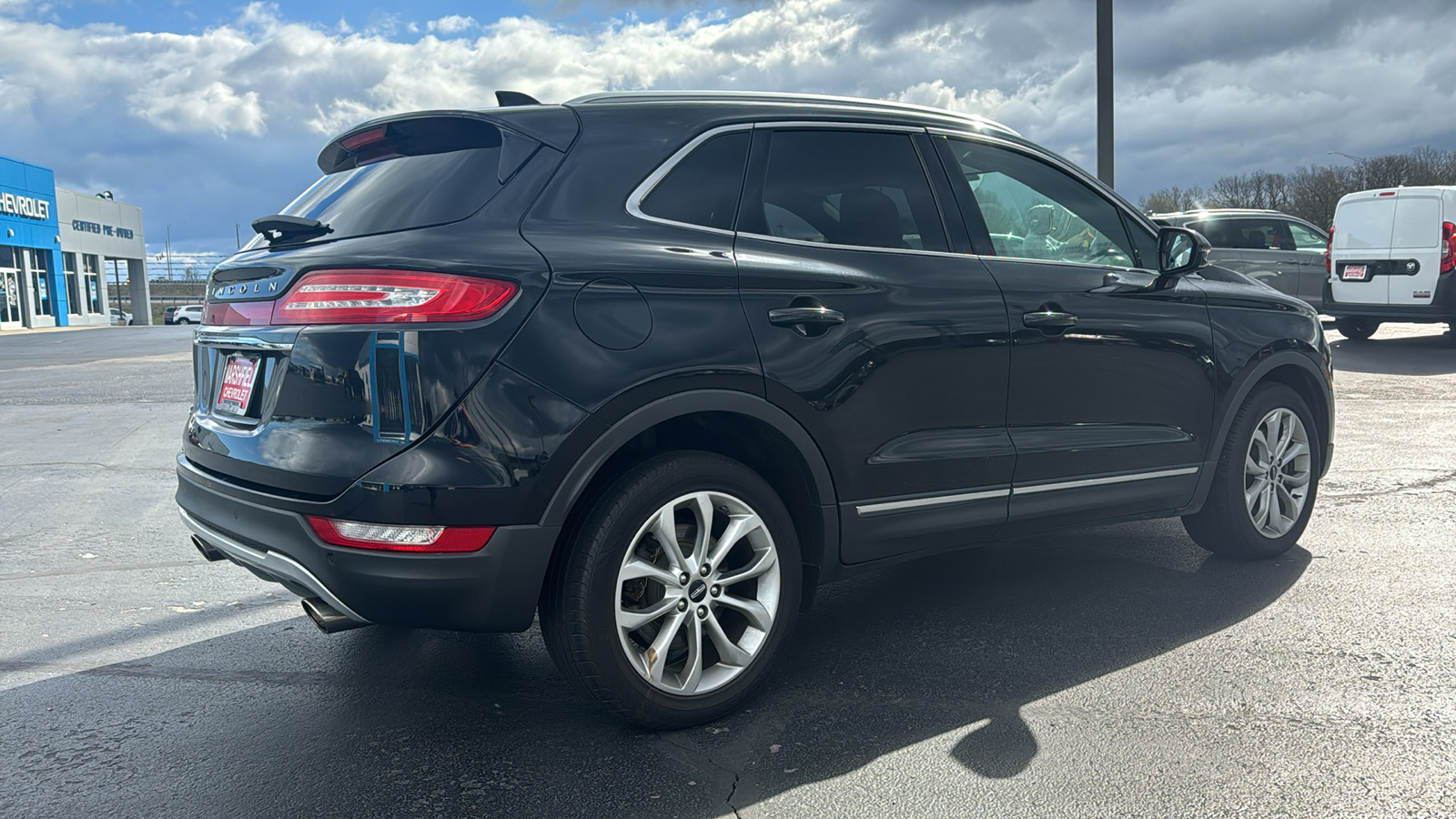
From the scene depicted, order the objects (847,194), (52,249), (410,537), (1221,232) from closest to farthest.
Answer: (410,537), (847,194), (1221,232), (52,249)

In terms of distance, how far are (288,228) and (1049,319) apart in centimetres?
255

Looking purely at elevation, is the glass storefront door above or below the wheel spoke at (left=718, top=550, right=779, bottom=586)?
above

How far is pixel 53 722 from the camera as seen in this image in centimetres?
325

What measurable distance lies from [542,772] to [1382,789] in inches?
84.2

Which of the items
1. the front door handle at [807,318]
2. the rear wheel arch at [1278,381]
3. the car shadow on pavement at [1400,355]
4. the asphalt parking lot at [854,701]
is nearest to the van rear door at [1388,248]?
the car shadow on pavement at [1400,355]

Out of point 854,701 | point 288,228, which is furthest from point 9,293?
point 854,701

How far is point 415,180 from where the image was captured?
10.3 ft

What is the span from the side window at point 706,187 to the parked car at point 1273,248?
1542 centimetres

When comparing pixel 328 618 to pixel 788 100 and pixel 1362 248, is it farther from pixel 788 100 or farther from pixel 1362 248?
pixel 1362 248

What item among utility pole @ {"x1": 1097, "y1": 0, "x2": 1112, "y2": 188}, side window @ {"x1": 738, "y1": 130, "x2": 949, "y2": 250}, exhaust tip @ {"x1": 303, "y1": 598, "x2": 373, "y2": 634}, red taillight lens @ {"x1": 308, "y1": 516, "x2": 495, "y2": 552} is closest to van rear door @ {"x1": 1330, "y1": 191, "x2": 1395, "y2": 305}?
utility pole @ {"x1": 1097, "y1": 0, "x2": 1112, "y2": 188}

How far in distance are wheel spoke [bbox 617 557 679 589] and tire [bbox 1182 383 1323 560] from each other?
281cm

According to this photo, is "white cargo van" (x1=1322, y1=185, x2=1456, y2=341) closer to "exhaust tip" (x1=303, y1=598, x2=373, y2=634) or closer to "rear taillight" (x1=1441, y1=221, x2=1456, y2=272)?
"rear taillight" (x1=1441, y1=221, x2=1456, y2=272)

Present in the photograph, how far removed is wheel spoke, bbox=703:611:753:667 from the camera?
3164 mm

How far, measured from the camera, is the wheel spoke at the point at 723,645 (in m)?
3.16
